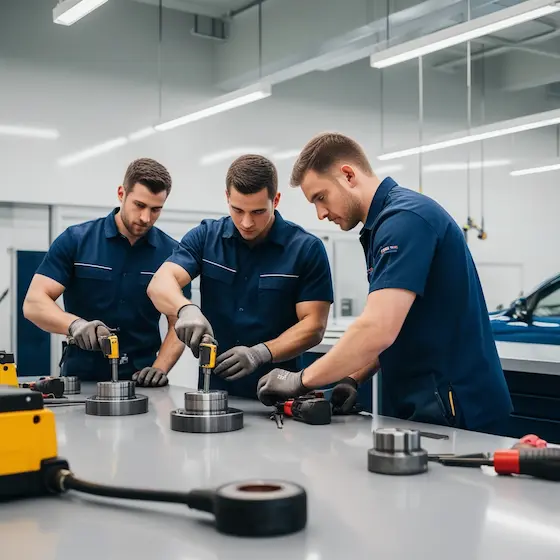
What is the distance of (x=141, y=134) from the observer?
6.21m

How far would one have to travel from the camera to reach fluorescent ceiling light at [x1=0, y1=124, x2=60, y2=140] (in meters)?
5.50

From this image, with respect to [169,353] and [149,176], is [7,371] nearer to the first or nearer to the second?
[169,353]

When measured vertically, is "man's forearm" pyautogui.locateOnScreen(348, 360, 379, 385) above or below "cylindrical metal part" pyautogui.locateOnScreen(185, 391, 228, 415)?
above

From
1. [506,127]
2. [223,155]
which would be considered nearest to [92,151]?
[223,155]

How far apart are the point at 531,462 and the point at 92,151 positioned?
5.36 metres

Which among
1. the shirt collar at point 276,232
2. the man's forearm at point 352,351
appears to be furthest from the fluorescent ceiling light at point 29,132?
the man's forearm at point 352,351

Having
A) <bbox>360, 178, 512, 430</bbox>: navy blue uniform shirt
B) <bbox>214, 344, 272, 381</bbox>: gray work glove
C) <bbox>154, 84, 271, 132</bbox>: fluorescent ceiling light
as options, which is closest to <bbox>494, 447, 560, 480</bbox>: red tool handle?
<bbox>360, 178, 512, 430</bbox>: navy blue uniform shirt

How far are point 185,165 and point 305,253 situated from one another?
435 cm

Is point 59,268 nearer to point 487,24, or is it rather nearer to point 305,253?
point 305,253

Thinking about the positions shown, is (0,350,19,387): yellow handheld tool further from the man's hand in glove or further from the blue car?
the blue car

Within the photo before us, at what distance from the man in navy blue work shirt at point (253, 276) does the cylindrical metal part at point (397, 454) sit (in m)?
0.99

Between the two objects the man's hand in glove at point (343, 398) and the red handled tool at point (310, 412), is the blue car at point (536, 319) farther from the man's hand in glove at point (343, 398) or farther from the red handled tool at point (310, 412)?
the red handled tool at point (310, 412)

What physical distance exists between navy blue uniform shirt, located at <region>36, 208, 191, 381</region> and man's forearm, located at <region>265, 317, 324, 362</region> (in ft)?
2.20

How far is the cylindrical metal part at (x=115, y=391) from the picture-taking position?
1819 millimetres
